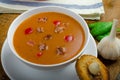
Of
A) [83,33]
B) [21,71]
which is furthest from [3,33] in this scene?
[83,33]

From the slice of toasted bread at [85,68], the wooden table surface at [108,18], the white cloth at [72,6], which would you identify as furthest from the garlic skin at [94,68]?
the white cloth at [72,6]

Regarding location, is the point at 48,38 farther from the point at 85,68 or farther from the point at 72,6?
the point at 72,6

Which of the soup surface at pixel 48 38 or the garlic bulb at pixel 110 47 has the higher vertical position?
the soup surface at pixel 48 38

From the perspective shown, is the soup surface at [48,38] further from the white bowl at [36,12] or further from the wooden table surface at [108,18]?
the wooden table surface at [108,18]

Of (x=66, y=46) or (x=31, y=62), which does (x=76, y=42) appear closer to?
(x=66, y=46)

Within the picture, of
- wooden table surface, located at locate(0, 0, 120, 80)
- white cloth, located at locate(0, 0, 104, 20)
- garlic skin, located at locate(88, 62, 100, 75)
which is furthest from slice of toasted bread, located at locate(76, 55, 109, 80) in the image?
white cloth, located at locate(0, 0, 104, 20)

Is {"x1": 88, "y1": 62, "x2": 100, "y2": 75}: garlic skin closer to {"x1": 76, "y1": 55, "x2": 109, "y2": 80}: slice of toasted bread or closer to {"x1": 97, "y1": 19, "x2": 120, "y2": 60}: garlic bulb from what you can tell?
{"x1": 76, "y1": 55, "x2": 109, "y2": 80}: slice of toasted bread
